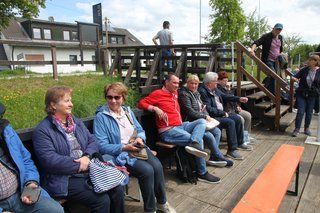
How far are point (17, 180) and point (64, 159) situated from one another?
344 millimetres

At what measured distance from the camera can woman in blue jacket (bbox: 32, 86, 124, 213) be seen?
2.08 meters

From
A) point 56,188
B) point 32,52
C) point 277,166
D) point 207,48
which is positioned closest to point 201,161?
point 277,166

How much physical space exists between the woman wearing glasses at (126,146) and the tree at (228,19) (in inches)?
611

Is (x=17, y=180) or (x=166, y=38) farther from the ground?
(x=166, y=38)

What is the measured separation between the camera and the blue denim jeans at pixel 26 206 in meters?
1.84

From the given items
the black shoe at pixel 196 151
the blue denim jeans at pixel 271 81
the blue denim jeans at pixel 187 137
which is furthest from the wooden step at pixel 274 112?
the black shoe at pixel 196 151

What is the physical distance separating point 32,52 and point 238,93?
26.5 metres

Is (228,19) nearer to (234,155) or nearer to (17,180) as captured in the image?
(234,155)

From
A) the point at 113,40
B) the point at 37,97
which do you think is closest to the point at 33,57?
the point at 113,40

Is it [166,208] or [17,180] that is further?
[166,208]

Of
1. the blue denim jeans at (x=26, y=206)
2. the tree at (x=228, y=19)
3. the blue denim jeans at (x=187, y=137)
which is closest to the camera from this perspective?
the blue denim jeans at (x=26, y=206)

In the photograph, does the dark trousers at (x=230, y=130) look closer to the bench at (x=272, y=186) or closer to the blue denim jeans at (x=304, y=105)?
the bench at (x=272, y=186)

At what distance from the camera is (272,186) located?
2.33 metres

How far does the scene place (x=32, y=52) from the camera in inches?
1081
